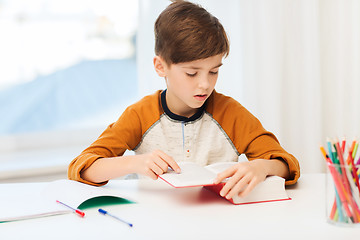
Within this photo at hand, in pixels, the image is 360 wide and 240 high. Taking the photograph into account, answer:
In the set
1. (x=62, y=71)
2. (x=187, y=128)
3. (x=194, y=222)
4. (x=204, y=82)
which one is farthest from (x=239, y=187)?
(x=62, y=71)

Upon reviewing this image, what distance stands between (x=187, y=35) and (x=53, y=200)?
53 cm

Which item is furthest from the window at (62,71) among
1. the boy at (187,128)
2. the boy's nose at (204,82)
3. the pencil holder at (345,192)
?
the pencil holder at (345,192)

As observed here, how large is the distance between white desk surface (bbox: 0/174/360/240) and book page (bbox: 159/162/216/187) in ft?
0.19

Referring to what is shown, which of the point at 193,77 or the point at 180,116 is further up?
the point at 193,77

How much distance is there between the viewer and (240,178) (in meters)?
0.95

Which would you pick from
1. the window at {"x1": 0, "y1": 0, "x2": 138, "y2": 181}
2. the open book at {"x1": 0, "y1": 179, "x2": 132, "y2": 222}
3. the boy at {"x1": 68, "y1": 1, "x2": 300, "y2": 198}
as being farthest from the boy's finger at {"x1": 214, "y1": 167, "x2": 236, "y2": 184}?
the window at {"x1": 0, "y1": 0, "x2": 138, "y2": 181}

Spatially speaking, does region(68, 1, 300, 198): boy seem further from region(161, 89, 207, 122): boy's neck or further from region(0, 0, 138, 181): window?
region(0, 0, 138, 181): window

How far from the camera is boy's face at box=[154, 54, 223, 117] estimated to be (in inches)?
45.8

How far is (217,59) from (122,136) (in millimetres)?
344

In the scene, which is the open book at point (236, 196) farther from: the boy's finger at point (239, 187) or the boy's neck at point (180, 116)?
the boy's neck at point (180, 116)

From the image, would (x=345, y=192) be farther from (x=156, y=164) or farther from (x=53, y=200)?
(x=53, y=200)

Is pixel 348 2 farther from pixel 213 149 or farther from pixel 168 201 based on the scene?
pixel 168 201

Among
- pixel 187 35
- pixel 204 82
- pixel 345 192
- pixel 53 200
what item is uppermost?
pixel 187 35

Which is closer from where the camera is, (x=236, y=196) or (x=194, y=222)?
(x=194, y=222)
